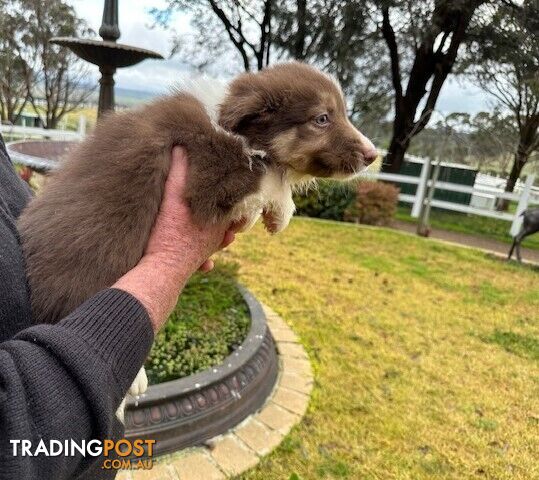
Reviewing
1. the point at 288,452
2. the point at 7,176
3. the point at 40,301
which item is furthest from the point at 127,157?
the point at 288,452

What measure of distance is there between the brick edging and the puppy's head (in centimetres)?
215

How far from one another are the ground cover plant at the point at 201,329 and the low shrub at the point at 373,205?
8.28 metres

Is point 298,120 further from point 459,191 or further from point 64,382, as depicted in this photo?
point 459,191

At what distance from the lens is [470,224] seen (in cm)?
1650

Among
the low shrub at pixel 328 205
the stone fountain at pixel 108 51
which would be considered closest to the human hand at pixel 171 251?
the stone fountain at pixel 108 51

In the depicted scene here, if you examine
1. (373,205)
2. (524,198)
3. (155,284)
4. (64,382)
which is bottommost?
(373,205)

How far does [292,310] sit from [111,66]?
11.9 feet

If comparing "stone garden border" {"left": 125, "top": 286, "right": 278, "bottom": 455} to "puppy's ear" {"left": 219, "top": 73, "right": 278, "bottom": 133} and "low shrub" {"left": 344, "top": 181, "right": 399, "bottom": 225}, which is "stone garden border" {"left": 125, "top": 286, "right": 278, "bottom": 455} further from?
"low shrub" {"left": 344, "top": 181, "right": 399, "bottom": 225}

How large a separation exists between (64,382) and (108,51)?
178 inches

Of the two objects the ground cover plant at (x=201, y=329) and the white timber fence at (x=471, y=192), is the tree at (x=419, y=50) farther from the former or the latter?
the ground cover plant at (x=201, y=329)

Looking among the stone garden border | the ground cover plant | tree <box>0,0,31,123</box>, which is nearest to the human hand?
the stone garden border

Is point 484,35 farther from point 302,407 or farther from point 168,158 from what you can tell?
point 168,158

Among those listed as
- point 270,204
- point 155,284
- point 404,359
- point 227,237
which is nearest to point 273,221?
point 270,204

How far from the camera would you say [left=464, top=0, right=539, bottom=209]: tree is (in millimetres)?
14578
